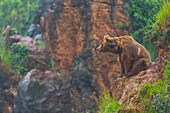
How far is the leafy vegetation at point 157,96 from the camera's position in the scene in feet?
22.3

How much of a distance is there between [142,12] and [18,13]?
1171 cm

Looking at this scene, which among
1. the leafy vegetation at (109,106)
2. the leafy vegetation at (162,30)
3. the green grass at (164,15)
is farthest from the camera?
the green grass at (164,15)

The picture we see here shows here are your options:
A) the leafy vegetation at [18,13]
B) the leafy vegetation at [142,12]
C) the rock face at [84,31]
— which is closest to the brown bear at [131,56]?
the rock face at [84,31]

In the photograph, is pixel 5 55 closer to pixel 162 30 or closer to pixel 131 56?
pixel 131 56

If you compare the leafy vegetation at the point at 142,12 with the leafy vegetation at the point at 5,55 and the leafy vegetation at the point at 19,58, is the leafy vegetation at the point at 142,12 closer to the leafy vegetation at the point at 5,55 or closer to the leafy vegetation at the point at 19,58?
the leafy vegetation at the point at 19,58

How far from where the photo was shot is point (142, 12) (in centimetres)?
1941

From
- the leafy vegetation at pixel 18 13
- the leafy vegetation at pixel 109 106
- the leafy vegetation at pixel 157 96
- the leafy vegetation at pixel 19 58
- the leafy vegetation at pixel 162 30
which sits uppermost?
the leafy vegetation at pixel 162 30

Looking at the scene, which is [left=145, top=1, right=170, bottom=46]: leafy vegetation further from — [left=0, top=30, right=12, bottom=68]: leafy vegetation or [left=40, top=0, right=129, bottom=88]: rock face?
[left=0, top=30, right=12, bottom=68]: leafy vegetation

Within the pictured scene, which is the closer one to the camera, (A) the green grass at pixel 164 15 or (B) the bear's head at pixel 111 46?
(A) the green grass at pixel 164 15

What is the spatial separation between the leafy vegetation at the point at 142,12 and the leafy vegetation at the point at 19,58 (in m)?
5.31

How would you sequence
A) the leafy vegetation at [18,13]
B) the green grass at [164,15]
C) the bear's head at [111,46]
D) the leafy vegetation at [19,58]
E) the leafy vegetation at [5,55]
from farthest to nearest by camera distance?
1. the leafy vegetation at [18,13]
2. the leafy vegetation at [5,55]
3. the leafy vegetation at [19,58]
4. the bear's head at [111,46]
5. the green grass at [164,15]

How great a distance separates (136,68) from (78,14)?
1125cm

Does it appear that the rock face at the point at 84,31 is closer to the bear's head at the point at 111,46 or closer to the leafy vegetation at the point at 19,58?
the leafy vegetation at the point at 19,58

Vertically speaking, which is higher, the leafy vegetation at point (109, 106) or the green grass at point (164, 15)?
the green grass at point (164, 15)
